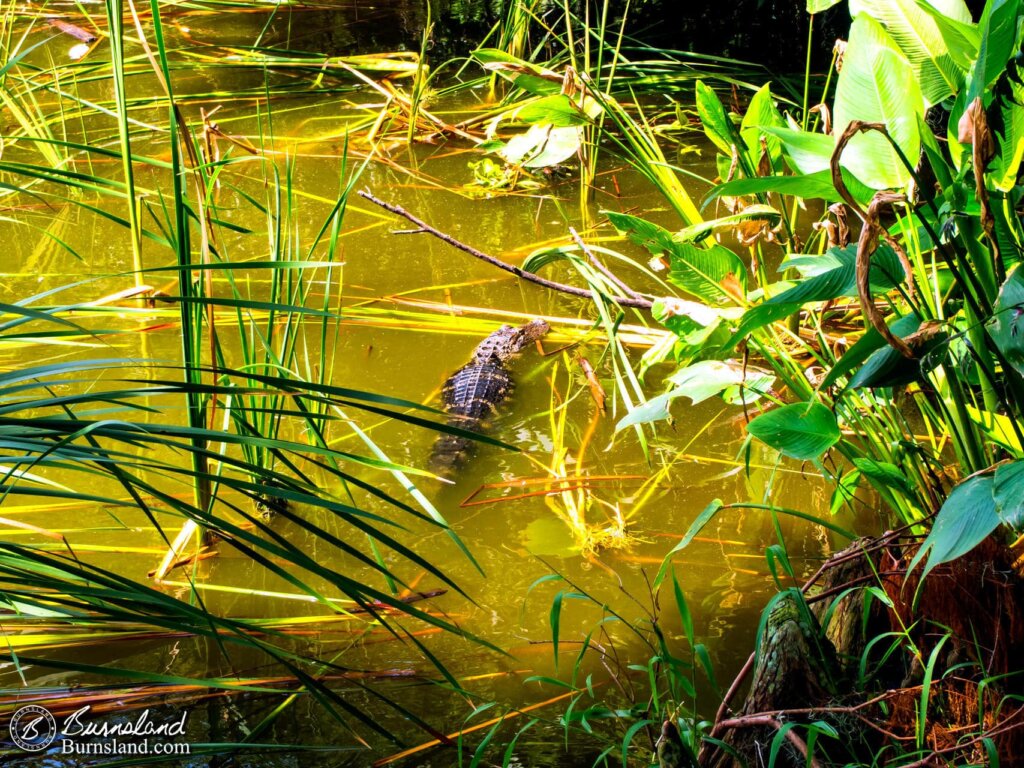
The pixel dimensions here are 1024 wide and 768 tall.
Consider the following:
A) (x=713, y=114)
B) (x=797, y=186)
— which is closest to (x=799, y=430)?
(x=797, y=186)

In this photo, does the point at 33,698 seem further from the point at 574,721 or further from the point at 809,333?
the point at 809,333

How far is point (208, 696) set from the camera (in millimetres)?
1539

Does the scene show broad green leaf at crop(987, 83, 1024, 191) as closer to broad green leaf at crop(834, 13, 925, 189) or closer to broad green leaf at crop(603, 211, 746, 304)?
broad green leaf at crop(834, 13, 925, 189)

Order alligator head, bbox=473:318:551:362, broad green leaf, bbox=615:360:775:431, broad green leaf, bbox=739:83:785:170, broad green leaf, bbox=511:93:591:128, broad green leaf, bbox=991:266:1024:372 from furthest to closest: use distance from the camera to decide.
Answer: alligator head, bbox=473:318:551:362 < broad green leaf, bbox=511:93:591:128 < broad green leaf, bbox=739:83:785:170 < broad green leaf, bbox=615:360:775:431 < broad green leaf, bbox=991:266:1024:372

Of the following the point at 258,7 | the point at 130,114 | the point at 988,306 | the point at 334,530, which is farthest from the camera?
the point at 258,7

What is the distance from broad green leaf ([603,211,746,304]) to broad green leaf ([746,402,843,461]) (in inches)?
15.4

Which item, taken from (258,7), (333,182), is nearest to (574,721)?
(333,182)

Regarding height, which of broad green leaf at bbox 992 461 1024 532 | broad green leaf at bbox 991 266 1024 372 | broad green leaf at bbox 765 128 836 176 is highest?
broad green leaf at bbox 765 128 836 176

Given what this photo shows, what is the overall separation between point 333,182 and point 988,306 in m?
3.02

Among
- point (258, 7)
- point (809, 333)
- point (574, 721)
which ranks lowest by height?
point (574, 721)

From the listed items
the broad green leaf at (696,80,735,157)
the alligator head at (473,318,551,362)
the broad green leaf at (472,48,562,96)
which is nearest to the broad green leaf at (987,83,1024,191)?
the broad green leaf at (696,80,735,157)
